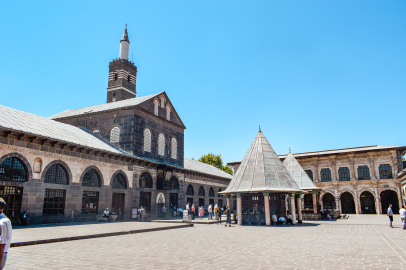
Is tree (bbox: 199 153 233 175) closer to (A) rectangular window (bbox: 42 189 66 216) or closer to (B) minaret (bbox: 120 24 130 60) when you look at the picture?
(B) minaret (bbox: 120 24 130 60)

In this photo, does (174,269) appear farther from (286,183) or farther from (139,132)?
(139,132)

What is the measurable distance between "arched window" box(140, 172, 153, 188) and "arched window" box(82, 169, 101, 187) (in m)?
5.04

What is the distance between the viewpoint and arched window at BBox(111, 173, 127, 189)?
76.0 ft

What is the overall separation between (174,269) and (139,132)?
69.1 ft

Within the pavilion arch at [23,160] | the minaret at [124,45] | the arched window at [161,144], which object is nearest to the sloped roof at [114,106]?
the arched window at [161,144]

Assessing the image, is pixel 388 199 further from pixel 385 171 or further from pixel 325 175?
pixel 325 175

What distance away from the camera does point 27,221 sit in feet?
52.7

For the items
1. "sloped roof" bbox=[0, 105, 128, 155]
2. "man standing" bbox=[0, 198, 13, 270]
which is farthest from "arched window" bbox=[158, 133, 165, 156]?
"man standing" bbox=[0, 198, 13, 270]

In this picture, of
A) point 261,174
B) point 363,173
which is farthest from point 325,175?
point 261,174

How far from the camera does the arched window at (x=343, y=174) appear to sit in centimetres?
4266

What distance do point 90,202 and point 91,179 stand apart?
5.48ft

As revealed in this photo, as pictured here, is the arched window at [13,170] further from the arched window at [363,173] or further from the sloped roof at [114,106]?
the arched window at [363,173]

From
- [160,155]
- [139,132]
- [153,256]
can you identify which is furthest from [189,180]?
[153,256]

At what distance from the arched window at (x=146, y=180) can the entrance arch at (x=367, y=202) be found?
109 ft
